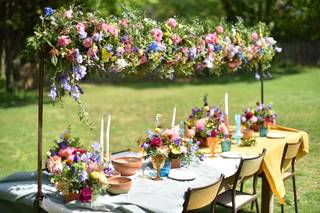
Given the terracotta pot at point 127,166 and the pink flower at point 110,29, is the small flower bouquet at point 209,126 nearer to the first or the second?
the terracotta pot at point 127,166

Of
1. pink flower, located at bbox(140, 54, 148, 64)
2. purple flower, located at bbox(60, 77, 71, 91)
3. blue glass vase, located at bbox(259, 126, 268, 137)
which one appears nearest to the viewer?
purple flower, located at bbox(60, 77, 71, 91)

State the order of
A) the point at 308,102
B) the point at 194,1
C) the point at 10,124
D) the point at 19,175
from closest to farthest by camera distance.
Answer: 1. the point at 19,175
2. the point at 10,124
3. the point at 308,102
4. the point at 194,1

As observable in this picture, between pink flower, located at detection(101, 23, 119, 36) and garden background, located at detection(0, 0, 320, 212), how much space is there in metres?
0.38

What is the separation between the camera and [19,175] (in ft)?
14.2

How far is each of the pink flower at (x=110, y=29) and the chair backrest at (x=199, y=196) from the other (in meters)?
1.45

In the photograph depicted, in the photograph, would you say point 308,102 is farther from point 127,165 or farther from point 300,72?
point 127,165

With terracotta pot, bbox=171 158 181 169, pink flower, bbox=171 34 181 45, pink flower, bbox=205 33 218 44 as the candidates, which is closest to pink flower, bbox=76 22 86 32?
pink flower, bbox=171 34 181 45

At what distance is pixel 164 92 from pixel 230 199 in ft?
45.2

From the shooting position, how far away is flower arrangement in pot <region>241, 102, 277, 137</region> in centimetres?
640

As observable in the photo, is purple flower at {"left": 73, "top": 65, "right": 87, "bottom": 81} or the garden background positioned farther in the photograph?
the garden background

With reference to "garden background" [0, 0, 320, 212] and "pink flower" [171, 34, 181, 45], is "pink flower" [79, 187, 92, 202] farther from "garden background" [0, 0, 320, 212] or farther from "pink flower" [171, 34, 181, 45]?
"pink flower" [171, 34, 181, 45]

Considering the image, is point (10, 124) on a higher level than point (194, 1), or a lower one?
lower

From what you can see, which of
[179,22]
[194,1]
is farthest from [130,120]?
[194,1]

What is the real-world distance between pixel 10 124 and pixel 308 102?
8194 millimetres
